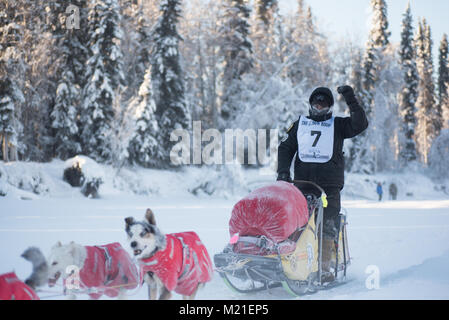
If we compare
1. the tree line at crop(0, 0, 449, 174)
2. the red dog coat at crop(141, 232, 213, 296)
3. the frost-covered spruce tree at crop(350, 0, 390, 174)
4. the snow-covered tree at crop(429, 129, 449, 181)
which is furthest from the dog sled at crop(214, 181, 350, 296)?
the snow-covered tree at crop(429, 129, 449, 181)

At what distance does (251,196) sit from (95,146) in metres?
20.5

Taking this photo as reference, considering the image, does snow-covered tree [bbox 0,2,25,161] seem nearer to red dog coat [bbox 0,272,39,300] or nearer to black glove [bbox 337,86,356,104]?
black glove [bbox 337,86,356,104]

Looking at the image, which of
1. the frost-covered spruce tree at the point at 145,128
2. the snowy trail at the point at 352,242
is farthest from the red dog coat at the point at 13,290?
the frost-covered spruce tree at the point at 145,128

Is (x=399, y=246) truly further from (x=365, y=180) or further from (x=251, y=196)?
(x=365, y=180)

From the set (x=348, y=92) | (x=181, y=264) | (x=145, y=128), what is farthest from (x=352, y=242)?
(x=145, y=128)

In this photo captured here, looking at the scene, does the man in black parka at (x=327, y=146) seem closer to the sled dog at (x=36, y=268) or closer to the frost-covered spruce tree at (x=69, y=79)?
the sled dog at (x=36, y=268)

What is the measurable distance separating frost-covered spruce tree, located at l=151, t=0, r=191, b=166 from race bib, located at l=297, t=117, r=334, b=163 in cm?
2068

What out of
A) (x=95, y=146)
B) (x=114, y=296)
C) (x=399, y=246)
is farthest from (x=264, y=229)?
(x=95, y=146)

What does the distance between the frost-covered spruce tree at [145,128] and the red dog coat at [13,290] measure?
810 inches

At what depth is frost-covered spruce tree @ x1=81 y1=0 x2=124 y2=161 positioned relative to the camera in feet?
74.1

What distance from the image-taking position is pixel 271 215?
3652mm

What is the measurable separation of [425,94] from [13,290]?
110ft

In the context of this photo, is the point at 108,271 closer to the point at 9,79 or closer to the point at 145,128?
the point at 9,79
